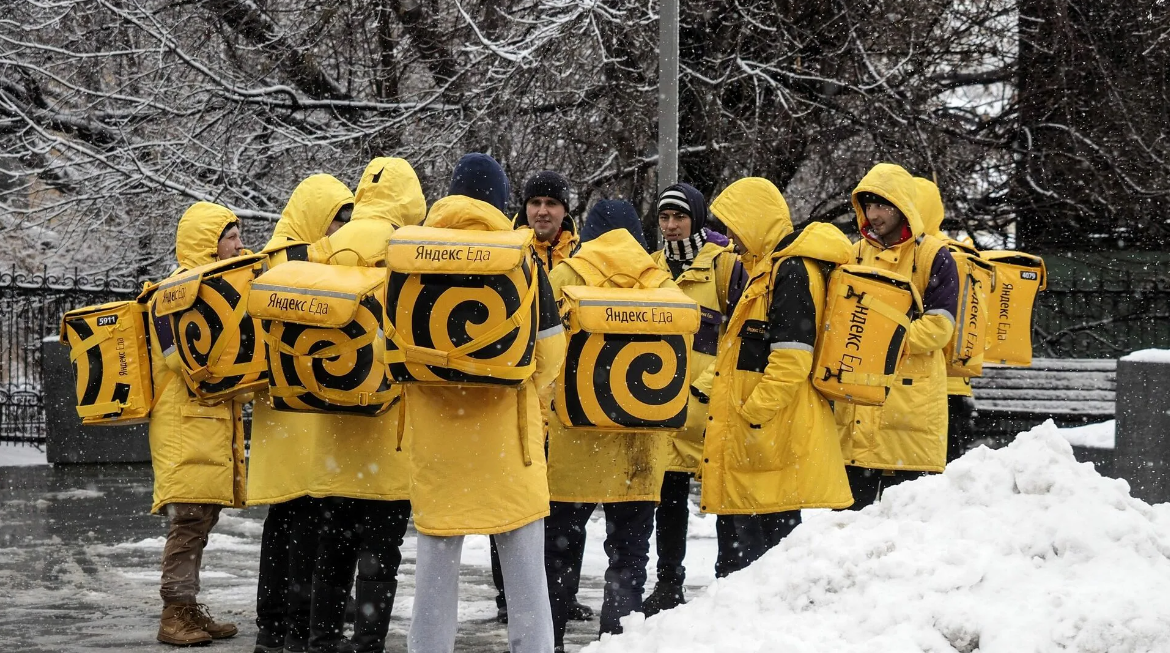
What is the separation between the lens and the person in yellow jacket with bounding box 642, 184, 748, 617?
627 centimetres

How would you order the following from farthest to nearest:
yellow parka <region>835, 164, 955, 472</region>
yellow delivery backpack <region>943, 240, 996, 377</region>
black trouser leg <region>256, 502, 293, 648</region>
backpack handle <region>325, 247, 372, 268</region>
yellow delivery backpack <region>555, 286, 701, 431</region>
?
yellow delivery backpack <region>943, 240, 996, 377</region>, yellow parka <region>835, 164, 955, 472</region>, black trouser leg <region>256, 502, 293, 648</region>, yellow delivery backpack <region>555, 286, 701, 431</region>, backpack handle <region>325, 247, 372, 268</region>

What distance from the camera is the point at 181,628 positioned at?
571 cm

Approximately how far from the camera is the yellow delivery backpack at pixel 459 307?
4062 millimetres

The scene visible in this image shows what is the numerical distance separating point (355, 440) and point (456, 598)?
1.02m

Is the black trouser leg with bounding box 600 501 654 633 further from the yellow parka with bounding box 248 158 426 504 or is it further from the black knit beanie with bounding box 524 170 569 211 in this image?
the black knit beanie with bounding box 524 170 569 211

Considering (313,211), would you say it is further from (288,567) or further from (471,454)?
(471,454)

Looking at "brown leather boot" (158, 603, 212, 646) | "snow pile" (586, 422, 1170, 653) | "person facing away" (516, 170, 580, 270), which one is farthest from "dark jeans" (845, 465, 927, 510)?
"brown leather boot" (158, 603, 212, 646)

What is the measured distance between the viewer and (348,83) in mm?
15289

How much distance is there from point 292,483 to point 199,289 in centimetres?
82

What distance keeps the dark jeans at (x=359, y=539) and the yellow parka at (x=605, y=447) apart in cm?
66

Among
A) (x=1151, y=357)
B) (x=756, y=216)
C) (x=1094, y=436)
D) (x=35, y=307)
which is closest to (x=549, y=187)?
(x=756, y=216)

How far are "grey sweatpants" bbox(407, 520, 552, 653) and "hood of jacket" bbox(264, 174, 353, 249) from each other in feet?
5.35

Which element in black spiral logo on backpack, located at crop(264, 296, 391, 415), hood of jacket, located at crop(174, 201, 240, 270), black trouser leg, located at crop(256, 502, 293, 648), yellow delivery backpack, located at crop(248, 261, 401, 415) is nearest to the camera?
yellow delivery backpack, located at crop(248, 261, 401, 415)

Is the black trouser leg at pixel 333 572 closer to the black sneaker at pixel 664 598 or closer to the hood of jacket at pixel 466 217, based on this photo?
the hood of jacket at pixel 466 217
